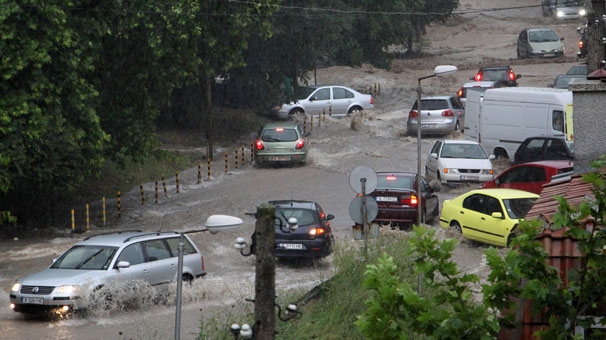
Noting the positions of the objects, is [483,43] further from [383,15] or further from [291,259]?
[291,259]

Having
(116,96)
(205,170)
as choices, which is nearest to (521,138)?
(205,170)

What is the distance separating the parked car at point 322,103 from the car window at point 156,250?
24.8 meters

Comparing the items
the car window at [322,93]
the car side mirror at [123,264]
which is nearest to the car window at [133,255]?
the car side mirror at [123,264]

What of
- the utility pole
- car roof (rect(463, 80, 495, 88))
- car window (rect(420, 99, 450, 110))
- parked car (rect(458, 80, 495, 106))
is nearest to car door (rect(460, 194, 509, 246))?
the utility pole

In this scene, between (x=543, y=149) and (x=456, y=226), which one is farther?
(x=543, y=149)

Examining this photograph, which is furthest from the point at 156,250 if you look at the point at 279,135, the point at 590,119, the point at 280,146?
the point at 279,135

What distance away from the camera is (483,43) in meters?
66.9

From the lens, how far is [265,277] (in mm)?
8633

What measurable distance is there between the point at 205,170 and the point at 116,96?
735cm

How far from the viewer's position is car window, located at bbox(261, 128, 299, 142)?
34.3 m

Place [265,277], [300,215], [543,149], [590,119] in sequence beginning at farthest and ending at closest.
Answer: [543,149] → [300,215] → [590,119] → [265,277]

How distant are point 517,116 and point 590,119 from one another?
20.5 metres

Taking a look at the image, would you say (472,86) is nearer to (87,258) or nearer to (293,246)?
(293,246)

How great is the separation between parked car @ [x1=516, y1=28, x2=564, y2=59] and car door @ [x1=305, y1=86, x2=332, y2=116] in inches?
625
